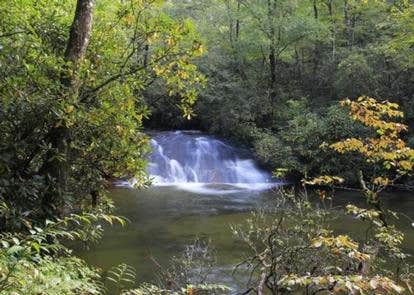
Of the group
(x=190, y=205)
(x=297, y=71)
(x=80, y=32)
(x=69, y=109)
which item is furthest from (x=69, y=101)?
(x=297, y=71)

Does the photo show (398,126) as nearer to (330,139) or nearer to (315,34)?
(330,139)

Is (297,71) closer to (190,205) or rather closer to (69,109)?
(190,205)

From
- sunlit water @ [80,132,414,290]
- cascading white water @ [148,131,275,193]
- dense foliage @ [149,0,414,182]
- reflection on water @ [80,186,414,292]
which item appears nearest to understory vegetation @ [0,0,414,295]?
reflection on water @ [80,186,414,292]

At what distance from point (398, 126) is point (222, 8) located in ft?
72.1

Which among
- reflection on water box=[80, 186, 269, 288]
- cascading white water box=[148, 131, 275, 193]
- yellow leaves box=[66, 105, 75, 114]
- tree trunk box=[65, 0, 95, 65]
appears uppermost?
tree trunk box=[65, 0, 95, 65]

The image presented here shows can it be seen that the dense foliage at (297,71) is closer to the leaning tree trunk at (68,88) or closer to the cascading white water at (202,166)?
the cascading white water at (202,166)

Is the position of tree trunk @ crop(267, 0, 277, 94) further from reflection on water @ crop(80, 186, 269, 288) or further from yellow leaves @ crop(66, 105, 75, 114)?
yellow leaves @ crop(66, 105, 75, 114)

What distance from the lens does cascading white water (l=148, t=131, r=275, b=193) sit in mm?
18531

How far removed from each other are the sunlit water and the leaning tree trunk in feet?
11.7

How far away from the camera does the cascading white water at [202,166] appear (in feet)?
60.8

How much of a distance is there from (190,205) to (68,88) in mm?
9640

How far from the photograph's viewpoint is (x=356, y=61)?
17859mm

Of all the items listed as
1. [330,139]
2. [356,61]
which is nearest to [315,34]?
[356,61]

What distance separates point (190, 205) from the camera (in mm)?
14195
